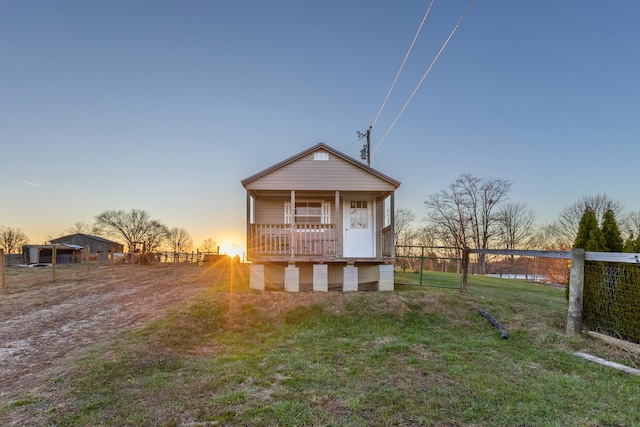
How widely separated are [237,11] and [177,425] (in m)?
12.1

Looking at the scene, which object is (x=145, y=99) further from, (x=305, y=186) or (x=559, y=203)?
(x=559, y=203)

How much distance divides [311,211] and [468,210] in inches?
1191

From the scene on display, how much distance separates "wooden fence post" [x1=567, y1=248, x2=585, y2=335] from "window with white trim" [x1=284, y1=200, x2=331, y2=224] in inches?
288

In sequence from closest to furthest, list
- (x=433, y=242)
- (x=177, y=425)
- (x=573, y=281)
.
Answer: (x=177, y=425), (x=573, y=281), (x=433, y=242)

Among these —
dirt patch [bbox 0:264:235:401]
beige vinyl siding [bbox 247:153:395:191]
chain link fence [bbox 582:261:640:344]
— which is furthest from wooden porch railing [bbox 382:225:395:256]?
dirt patch [bbox 0:264:235:401]

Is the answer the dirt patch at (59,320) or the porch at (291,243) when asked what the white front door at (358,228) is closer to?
the porch at (291,243)

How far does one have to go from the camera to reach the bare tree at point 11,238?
6147 cm

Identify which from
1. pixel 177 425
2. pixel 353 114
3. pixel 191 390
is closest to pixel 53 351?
pixel 191 390

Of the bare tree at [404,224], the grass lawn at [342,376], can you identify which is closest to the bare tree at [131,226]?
the bare tree at [404,224]

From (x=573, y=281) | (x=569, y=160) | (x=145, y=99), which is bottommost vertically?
(x=573, y=281)

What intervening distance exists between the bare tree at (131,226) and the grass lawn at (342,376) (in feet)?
209

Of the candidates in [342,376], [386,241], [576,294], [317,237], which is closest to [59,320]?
[317,237]

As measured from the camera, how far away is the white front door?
11.2 meters

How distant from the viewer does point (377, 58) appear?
11.8m
